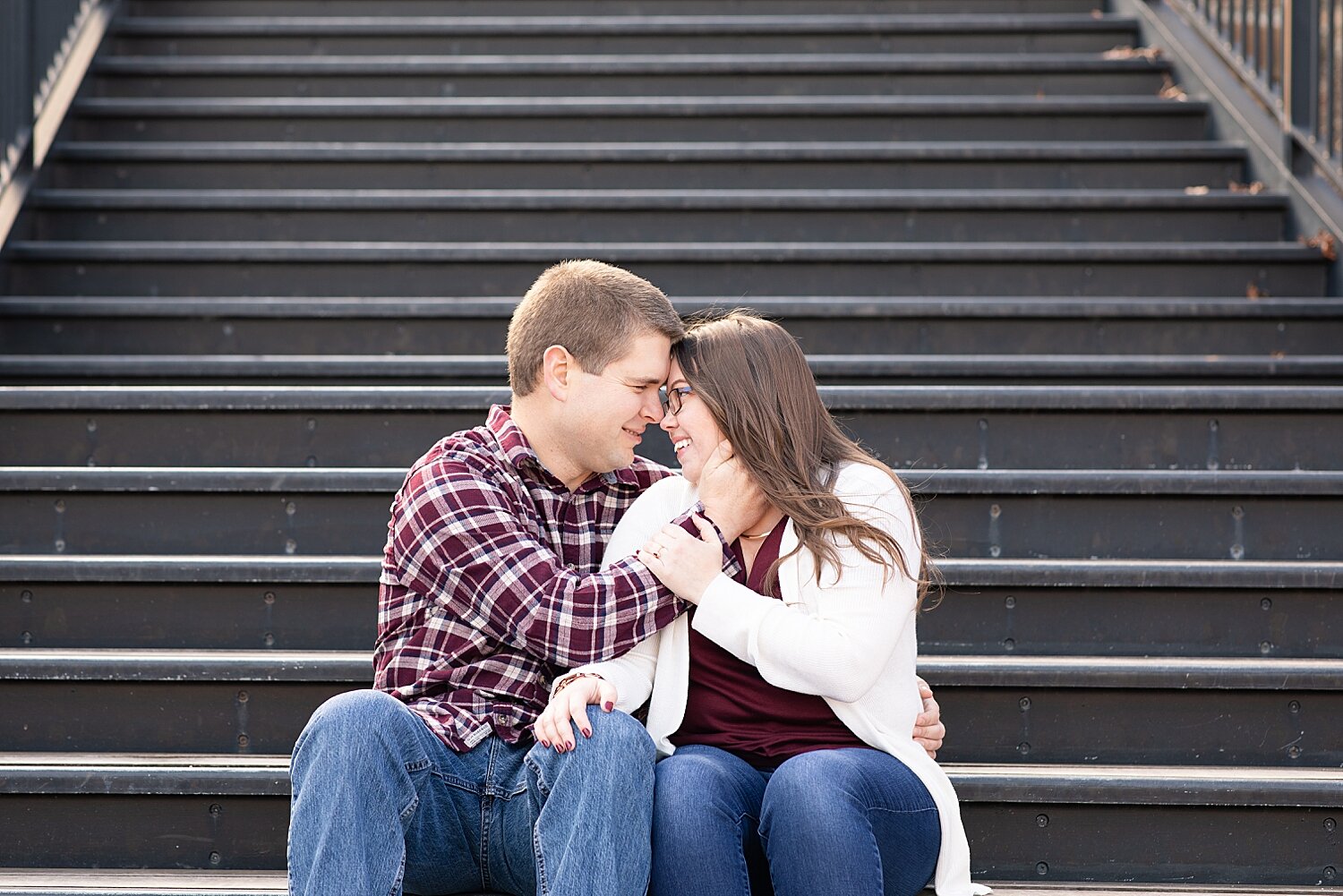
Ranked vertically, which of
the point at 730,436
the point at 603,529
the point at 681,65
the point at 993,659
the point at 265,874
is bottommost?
the point at 265,874

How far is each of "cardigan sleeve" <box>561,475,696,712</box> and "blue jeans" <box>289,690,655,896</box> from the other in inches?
6.3

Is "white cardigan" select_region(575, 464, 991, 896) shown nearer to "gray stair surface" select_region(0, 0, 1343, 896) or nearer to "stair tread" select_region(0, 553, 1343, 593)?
"gray stair surface" select_region(0, 0, 1343, 896)

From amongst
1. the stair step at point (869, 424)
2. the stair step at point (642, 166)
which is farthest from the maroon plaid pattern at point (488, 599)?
the stair step at point (642, 166)

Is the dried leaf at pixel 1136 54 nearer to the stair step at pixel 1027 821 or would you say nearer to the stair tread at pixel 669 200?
the stair tread at pixel 669 200

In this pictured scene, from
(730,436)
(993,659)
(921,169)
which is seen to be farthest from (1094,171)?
(730,436)

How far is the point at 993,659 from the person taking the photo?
2.67 m

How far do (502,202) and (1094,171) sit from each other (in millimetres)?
1725

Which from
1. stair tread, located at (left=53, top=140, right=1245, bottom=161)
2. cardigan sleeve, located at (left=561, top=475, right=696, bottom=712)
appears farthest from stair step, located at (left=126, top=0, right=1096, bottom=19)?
cardigan sleeve, located at (left=561, top=475, right=696, bottom=712)

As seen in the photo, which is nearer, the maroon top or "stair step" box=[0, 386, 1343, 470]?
the maroon top

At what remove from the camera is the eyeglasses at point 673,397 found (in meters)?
2.21

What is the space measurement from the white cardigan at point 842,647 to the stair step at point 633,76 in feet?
8.80

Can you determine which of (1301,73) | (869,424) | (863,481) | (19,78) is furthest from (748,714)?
(19,78)

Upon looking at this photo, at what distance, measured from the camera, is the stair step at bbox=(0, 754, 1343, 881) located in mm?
2418

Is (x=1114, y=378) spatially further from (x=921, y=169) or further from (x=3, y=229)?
(x=3, y=229)
